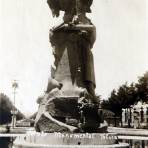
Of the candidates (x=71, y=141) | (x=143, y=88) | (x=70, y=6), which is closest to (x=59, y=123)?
(x=71, y=141)

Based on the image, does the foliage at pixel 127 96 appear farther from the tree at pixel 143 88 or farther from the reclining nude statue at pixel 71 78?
the reclining nude statue at pixel 71 78

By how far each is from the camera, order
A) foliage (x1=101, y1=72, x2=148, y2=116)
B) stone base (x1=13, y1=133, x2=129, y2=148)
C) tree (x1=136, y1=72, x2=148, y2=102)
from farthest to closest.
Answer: foliage (x1=101, y1=72, x2=148, y2=116), tree (x1=136, y1=72, x2=148, y2=102), stone base (x1=13, y1=133, x2=129, y2=148)

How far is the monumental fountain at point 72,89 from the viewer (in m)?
14.1

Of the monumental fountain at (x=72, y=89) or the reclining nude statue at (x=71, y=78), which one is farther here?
the reclining nude statue at (x=71, y=78)

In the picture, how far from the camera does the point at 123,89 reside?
63.1 metres

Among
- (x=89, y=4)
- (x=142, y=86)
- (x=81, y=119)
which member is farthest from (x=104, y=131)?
(x=142, y=86)

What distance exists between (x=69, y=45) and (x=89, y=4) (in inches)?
81.9

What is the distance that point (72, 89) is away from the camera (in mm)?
15141

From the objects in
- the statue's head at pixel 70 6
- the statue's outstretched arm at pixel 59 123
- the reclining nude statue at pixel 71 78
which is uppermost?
the statue's head at pixel 70 6

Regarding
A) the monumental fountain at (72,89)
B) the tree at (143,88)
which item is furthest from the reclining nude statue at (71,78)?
the tree at (143,88)

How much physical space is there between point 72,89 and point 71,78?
476 mm

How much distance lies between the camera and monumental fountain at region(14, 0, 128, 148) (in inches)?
554

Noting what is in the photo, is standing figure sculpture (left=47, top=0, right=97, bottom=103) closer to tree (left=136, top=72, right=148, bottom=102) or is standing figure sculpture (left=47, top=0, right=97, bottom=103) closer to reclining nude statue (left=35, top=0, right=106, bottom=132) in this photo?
reclining nude statue (left=35, top=0, right=106, bottom=132)

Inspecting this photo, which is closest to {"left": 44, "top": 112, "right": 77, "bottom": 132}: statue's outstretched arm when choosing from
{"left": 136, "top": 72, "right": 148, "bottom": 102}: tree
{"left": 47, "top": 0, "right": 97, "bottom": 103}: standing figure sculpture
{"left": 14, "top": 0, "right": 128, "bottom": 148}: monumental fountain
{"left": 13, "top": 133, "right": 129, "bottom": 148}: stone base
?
{"left": 14, "top": 0, "right": 128, "bottom": 148}: monumental fountain
